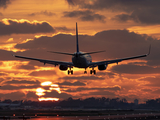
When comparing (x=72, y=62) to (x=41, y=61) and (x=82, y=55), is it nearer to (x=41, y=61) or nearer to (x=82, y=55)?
(x=82, y=55)

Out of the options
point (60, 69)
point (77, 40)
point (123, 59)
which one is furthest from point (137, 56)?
point (60, 69)

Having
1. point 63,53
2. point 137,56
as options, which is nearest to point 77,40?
point 63,53

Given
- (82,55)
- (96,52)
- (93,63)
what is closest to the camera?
(96,52)

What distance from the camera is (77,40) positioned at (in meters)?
104

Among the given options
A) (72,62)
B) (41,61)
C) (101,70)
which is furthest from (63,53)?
(101,70)

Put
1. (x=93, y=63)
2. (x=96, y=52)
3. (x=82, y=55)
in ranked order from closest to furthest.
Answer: (x=96, y=52) → (x=82, y=55) → (x=93, y=63)

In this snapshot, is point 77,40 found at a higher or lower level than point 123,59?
higher

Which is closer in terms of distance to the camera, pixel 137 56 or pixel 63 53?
pixel 63 53

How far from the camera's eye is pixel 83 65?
10069 centimetres

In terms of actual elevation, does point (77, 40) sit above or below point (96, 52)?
above

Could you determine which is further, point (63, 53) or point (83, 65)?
point (83, 65)

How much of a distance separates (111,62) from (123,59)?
4966 mm

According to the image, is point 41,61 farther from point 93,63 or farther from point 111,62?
point 111,62

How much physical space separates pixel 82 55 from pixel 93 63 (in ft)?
27.7
